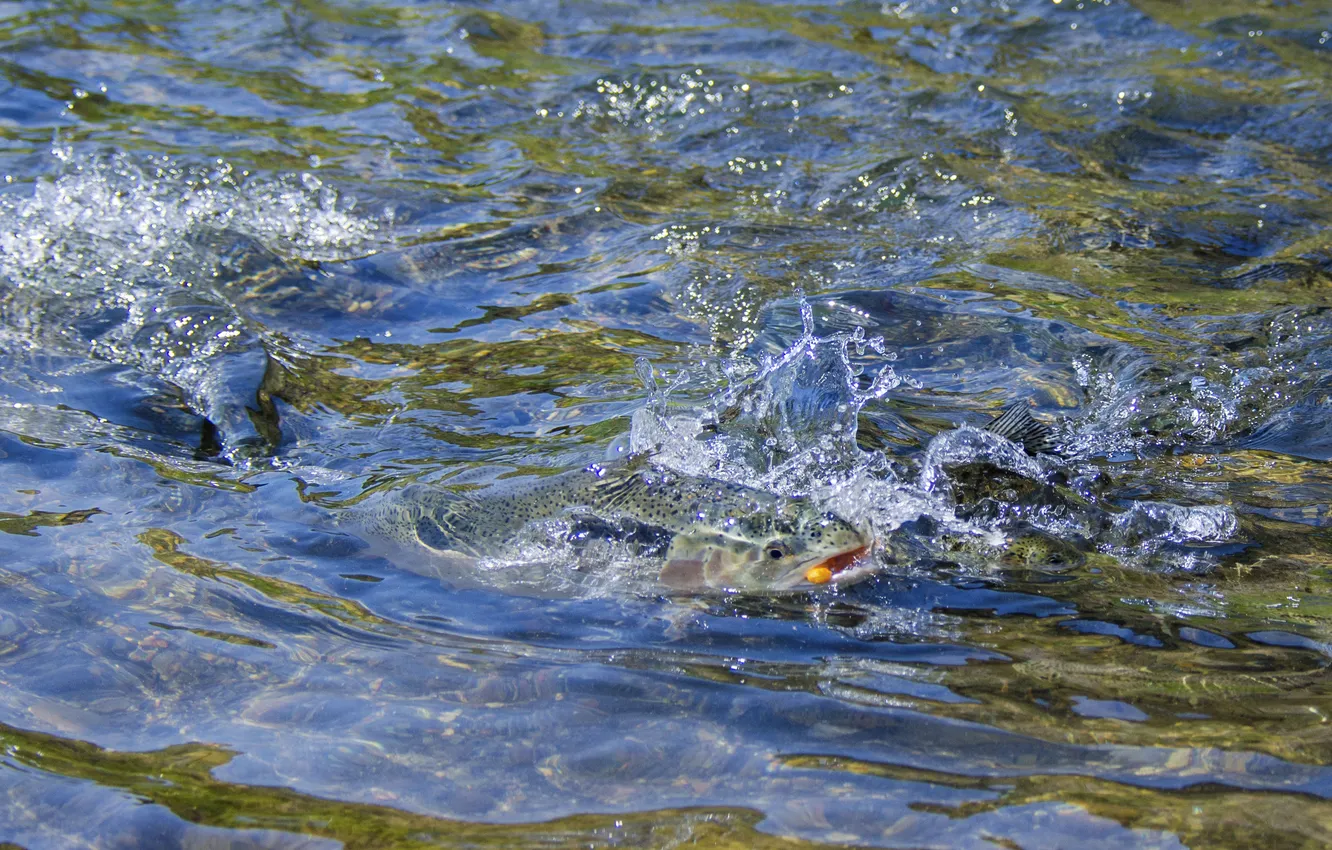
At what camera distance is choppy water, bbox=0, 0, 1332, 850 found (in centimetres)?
283

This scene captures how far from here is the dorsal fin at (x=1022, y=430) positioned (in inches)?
167

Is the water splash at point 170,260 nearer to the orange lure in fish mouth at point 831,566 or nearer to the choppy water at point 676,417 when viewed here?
the choppy water at point 676,417

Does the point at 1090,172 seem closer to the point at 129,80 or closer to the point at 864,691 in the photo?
the point at 864,691

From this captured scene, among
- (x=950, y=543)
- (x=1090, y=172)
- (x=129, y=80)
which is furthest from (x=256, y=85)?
(x=950, y=543)

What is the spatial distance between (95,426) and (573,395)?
6.02 ft

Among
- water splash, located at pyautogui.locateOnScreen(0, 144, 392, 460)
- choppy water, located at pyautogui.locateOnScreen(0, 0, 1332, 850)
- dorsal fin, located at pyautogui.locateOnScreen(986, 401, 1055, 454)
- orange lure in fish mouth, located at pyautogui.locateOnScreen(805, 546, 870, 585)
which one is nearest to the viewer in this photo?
choppy water, located at pyautogui.locateOnScreen(0, 0, 1332, 850)

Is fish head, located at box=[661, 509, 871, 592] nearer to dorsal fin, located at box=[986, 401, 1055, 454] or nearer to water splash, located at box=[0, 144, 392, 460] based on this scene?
dorsal fin, located at box=[986, 401, 1055, 454]

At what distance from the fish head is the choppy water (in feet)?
0.30

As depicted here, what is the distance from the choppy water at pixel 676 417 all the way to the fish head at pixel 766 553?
0.30 feet

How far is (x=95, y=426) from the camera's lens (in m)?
4.75

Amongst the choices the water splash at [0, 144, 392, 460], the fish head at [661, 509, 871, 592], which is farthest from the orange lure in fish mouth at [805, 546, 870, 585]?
the water splash at [0, 144, 392, 460]

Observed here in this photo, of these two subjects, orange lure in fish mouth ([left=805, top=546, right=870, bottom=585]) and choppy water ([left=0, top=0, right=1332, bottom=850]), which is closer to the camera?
choppy water ([left=0, top=0, right=1332, bottom=850])

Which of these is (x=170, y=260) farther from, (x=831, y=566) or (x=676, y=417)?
(x=831, y=566)

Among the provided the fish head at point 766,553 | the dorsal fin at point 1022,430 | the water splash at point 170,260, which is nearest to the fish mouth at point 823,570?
the fish head at point 766,553
